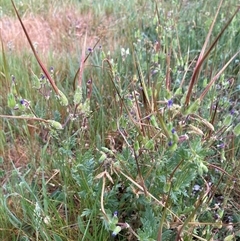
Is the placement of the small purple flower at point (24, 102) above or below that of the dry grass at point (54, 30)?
above

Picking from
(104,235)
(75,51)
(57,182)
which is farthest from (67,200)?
(75,51)

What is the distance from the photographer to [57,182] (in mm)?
1203

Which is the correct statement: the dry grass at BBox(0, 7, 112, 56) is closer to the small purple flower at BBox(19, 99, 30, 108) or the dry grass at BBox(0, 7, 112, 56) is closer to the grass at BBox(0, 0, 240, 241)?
the grass at BBox(0, 0, 240, 241)

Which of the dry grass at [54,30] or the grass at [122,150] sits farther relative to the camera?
the dry grass at [54,30]

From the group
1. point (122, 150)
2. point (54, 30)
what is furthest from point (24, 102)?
point (54, 30)

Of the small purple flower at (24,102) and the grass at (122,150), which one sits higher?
the small purple flower at (24,102)

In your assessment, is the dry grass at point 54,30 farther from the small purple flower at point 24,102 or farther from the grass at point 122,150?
the small purple flower at point 24,102

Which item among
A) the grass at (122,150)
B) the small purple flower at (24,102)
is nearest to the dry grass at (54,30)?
the grass at (122,150)

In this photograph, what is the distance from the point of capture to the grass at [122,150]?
3.09 feet

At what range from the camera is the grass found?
3.09 feet

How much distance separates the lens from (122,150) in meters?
1.17

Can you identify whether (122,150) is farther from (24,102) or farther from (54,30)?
(54,30)

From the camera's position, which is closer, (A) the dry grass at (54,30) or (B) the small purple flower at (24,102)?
(B) the small purple flower at (24,102)

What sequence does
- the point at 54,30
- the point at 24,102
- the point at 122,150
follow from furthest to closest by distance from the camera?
the point at 54,30, the point at 122,150, the point at 24,102
